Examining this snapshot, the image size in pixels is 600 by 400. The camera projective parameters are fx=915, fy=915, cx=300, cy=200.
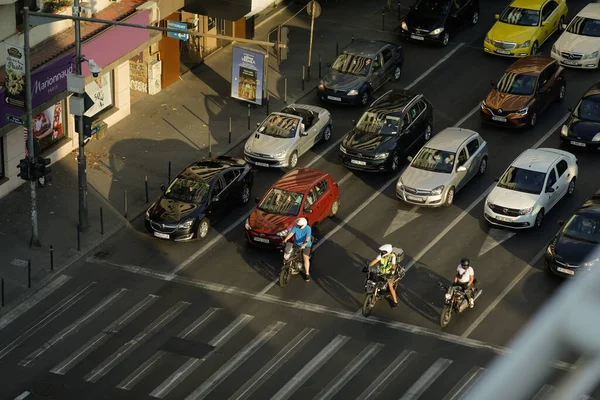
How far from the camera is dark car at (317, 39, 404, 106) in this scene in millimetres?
34781

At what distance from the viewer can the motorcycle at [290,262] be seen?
24031mm

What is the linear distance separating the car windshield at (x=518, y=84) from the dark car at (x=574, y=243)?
28.9ft

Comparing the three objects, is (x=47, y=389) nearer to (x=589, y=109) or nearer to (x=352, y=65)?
(x=352, y=65)

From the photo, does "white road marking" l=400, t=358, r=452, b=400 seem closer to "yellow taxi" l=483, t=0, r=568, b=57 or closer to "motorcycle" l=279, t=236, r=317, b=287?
"motorcycle" l=279, t=236, r=317, b=287

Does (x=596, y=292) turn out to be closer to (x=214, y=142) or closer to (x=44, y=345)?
(x=44, y=345)

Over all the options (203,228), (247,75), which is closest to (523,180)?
(203,228)

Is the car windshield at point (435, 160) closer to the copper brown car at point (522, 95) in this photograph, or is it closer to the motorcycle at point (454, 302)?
the copper brown car at point (522, 95)

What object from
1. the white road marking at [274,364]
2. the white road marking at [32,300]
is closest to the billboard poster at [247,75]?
the white road marking at [32,300]

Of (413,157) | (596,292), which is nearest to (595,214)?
(413,157)

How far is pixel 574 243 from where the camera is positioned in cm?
2453

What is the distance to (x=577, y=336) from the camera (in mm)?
2031

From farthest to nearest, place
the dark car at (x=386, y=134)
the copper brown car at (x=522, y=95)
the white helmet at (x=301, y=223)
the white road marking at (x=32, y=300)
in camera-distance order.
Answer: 1. the copper brown car at (x=522, y=95)
2. the dark car at (x=386, y=134)
3. the white helmet at (x=301, y=223)
4. the white road marking at (x=32, y=300)

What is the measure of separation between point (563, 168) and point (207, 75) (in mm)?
16190

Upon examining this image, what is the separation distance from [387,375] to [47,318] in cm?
876
